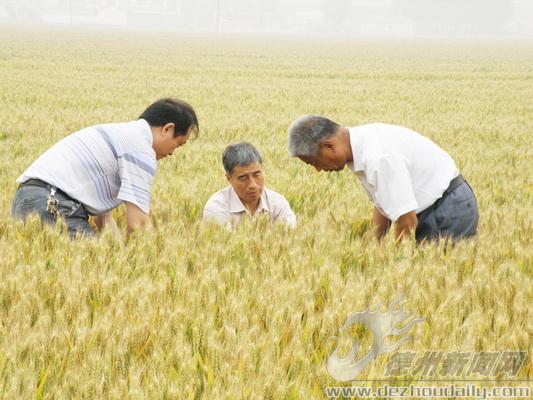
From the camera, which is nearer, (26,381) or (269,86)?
(26,381)

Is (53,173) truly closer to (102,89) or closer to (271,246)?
(271,246)

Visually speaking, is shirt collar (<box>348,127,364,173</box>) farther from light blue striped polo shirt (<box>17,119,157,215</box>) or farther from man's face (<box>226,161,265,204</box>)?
light blue striped polo shirt (<box>17,119,157,215</box>)

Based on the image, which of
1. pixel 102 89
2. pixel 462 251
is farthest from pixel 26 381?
pixel 102 89

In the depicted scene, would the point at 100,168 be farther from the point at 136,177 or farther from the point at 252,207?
the point at 252,207

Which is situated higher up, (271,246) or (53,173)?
(53,173)

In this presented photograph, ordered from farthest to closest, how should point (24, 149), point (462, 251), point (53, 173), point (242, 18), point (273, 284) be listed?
point (242, 18)
point (24, 149)
point (53, 173)
point (462, 251)
point (273, 284)

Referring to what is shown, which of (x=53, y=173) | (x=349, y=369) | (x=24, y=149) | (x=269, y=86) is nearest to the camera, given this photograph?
(x=349, y=369)

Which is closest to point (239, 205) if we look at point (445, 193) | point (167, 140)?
point (167, 140)

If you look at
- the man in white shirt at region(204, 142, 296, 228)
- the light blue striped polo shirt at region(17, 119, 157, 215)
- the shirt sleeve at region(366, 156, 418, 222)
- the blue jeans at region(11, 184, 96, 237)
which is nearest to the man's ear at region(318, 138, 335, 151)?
the shirt sleeve at region(366, 156, 418, 222)

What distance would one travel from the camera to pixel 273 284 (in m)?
3.04

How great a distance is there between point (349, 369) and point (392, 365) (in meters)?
0.17

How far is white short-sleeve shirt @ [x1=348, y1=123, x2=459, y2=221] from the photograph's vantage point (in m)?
3.73
